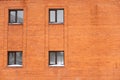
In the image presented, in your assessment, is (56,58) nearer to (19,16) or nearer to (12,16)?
(19,16)

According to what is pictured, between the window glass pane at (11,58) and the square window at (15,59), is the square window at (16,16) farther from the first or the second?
the window glass pane at (11,58)

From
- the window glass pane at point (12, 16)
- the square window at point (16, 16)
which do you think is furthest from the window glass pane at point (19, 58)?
the window glass pane at point (12, 16)

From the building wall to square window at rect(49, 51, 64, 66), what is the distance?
33 cm

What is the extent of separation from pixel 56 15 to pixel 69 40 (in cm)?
203

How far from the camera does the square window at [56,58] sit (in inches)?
886

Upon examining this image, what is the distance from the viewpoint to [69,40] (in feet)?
73.5

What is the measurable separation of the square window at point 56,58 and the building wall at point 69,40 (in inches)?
13.0

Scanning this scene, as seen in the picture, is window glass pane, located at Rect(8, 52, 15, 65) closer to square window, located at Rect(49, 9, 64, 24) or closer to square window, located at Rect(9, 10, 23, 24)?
square window, located at Rect(9, 10, 23, 24)

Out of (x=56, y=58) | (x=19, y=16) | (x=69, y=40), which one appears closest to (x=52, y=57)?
(x=56, y=58)

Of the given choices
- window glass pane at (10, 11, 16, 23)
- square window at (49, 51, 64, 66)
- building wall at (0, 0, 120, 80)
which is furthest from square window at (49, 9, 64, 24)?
window glass pane at (10, 11, 16, 23)

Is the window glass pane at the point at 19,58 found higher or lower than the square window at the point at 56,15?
lower

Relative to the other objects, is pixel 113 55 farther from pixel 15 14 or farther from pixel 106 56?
pixel 15 14

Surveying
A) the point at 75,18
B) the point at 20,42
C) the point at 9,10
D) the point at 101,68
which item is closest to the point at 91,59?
the point at 101,68

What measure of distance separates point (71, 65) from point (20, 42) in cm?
389
